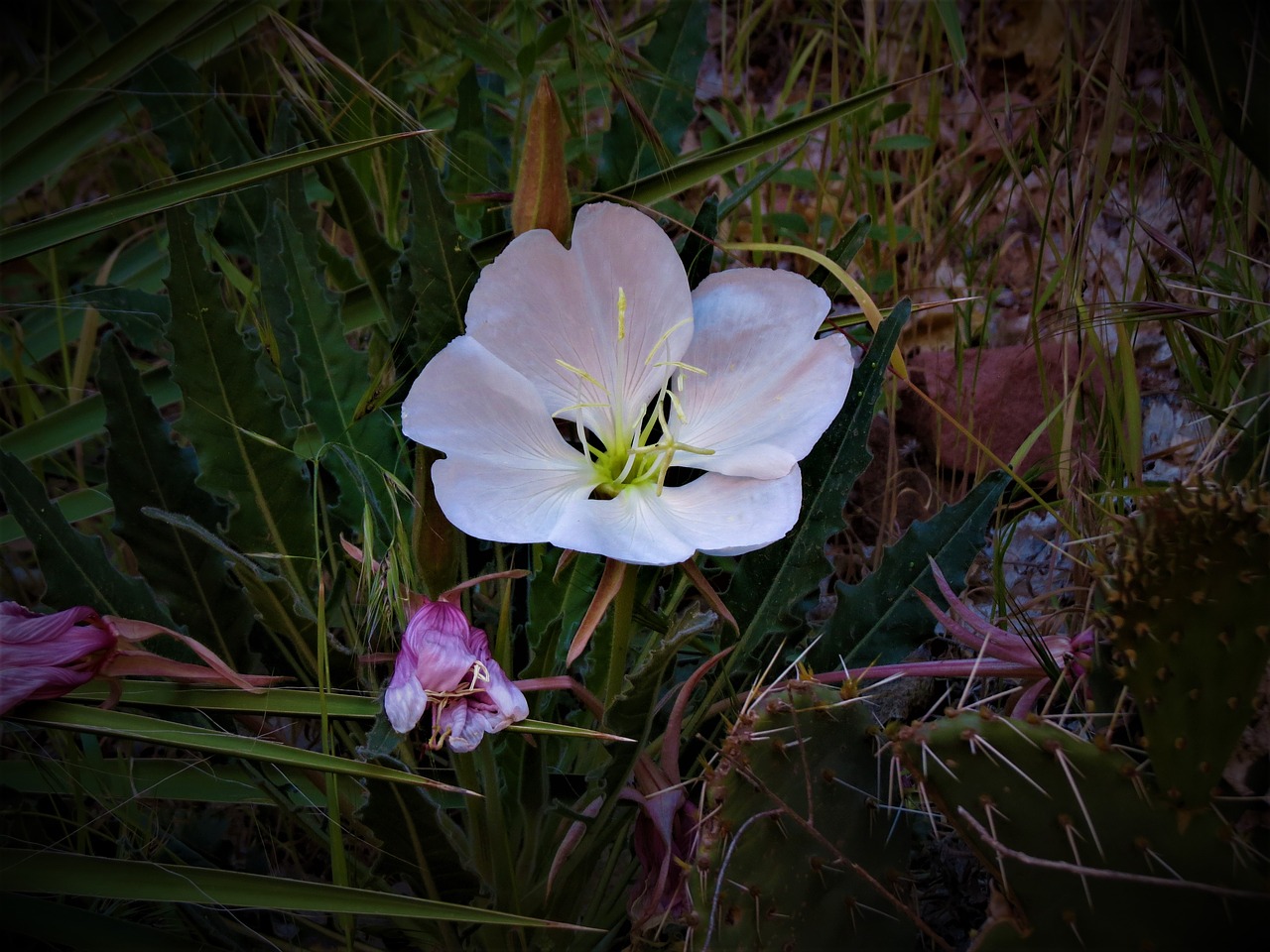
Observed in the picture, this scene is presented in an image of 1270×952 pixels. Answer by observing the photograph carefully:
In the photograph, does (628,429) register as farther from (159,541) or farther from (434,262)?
(159,541)

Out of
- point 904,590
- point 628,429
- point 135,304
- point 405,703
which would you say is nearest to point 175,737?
point 405,703

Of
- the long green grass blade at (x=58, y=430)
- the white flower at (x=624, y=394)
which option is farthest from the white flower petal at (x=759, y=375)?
the long green grass blade at (x=58, y=430)

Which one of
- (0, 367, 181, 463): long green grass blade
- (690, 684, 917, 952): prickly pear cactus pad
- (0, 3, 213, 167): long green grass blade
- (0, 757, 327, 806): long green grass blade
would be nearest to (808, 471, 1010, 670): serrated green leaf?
(690, 684, 917, 952): prickly pear cactus pad

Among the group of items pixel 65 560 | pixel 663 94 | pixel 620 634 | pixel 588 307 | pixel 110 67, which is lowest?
pixel 620 634

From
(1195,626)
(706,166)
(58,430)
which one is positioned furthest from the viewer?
(58,430)

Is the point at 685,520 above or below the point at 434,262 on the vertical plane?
below

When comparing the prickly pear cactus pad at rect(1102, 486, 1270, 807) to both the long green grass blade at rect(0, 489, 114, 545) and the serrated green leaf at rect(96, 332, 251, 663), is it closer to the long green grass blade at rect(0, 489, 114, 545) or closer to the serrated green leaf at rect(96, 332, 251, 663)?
the serrated green leaf at rect(96, 332, 251, 663)
